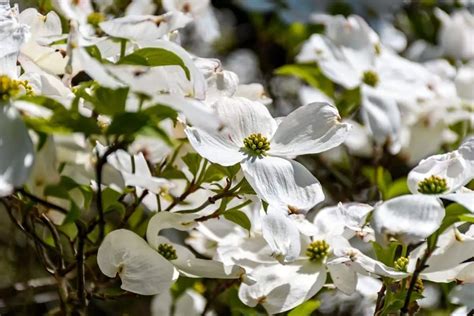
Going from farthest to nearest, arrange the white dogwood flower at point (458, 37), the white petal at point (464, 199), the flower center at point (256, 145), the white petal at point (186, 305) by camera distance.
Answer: the white dogwood flower at point (458, 37) → the white petal at point (186, 305) → the flower center at point (256, 145) → the white petal at point (464, 199)

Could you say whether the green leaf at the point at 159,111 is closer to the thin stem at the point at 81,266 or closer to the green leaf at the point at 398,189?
the thin stem at the point at 81,266

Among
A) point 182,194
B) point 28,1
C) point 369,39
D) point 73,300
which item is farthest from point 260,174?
point 369,39

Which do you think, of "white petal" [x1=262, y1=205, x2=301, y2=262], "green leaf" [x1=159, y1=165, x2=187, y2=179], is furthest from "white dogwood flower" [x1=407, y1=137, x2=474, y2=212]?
"green leaf" [x1=159, y1=165, x2=187, y2=179]

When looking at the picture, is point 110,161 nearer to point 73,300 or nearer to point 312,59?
point 73,300

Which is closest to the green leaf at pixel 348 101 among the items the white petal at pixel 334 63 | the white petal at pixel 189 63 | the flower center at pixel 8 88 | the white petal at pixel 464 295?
the white petal at pixel 334 63

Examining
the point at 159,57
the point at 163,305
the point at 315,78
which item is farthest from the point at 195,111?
the point at 315,78

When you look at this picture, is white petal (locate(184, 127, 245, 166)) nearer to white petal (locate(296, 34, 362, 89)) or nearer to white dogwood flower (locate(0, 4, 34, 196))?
white dogwood flower (locate(0, 4, 34, 196))

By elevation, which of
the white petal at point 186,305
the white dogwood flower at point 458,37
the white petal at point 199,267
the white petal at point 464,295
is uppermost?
the white petal at point 199,267
